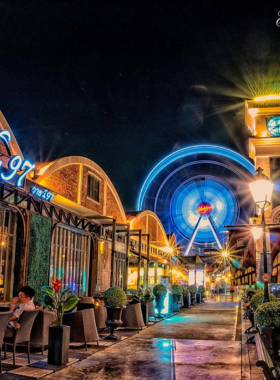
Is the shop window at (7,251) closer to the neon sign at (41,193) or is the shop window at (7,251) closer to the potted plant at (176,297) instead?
the neon sign at (41,193)

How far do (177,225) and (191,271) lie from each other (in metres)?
7.92

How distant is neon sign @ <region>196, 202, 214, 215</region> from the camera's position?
59.2 m

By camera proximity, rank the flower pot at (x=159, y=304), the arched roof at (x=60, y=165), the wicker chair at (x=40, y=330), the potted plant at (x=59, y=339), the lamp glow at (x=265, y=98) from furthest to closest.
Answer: the lamp glow at (x=265, y=98)
the arched roof at (x=60, y=165)
the flower pot at (x=159, y=304)
the wicker chair at (x=40, y=330)
the potted plant at (x=59, y=339)

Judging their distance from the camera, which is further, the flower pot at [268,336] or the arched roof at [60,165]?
the arched roof at [60,165]

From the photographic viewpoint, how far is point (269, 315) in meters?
6.62

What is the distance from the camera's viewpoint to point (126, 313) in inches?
452

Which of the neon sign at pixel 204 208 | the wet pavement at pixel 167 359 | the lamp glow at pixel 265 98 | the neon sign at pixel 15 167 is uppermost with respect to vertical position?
the lamp glow at pixel 265 98

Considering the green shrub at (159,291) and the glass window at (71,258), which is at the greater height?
the glass window at (71,258)

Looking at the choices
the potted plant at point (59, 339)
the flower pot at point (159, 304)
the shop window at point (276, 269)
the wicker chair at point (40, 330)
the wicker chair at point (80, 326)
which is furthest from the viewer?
the shop window at point (276, 269)

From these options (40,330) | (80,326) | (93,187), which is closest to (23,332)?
(40,330)

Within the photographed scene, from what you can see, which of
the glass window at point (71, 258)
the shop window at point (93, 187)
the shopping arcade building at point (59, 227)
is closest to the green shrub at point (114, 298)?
the shopping arcade building at point (59, 227)

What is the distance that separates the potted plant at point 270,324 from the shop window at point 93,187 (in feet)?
52.0

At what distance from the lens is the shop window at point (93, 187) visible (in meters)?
22.1

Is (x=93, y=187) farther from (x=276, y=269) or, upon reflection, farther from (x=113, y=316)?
(x=276, y=269)
